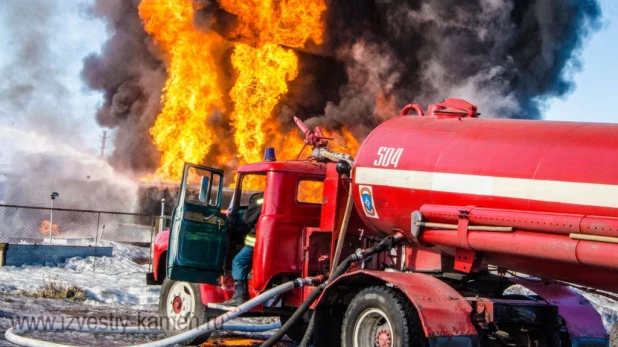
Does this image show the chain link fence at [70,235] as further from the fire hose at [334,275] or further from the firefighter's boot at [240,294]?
the fire hose at [334,275]

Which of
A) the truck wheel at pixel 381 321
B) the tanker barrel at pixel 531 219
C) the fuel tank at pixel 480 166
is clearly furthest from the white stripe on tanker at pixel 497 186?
the truck wheel at pixel 381 321

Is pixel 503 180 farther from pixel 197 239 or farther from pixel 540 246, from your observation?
pixel 197 239

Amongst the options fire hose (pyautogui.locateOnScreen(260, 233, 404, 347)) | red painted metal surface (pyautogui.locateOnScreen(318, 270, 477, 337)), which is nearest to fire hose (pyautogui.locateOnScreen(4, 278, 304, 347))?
fire hose (pyautogui.locateOnScreen(260, 233, 404, 347))

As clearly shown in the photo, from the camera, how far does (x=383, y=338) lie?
5.98 m

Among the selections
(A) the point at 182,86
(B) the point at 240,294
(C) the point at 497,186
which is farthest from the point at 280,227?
(A) the point at 182,86

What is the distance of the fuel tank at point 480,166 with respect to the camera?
5137 mm

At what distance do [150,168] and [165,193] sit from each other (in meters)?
6.88

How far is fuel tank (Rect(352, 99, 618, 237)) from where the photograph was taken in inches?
202

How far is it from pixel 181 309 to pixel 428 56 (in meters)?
23.4

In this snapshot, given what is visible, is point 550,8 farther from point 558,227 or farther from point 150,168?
point 558,227

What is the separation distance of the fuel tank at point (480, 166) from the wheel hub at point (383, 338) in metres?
1.12

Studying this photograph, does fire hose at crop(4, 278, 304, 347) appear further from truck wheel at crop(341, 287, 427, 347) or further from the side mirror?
the side mirror

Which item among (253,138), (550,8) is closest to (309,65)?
(253,138)

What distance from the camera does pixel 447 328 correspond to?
5.52 m
